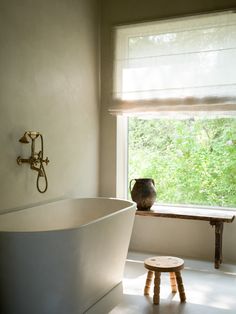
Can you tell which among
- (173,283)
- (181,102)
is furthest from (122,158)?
(173,283)

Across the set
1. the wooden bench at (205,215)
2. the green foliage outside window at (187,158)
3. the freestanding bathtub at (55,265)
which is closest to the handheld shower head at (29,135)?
the freestanding bathtub at (55,265)

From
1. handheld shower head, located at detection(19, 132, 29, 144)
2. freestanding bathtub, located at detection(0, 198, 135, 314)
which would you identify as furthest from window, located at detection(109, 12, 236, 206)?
freestanding bathtub, located at detection(0, 198, 135, 314)

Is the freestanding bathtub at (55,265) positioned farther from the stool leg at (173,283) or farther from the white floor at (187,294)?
the stool leg at (173,283)

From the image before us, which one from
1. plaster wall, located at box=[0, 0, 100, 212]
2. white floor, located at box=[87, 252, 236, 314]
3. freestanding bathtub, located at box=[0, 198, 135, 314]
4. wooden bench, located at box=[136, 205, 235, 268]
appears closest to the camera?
freestanding bathtub, located at box=[0, 198, 135, 314]

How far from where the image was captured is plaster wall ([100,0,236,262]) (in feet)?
12.1

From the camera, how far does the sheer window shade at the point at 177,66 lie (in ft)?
11.7

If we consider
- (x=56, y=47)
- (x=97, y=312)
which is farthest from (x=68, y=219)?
(x=56, y=47)

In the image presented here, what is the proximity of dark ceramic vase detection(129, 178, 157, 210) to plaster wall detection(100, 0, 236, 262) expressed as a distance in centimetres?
29

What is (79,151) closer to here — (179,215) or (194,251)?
(179,215)

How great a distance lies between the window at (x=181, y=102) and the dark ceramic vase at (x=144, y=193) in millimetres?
286

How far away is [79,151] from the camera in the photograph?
376 centimetres

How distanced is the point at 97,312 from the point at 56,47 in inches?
88.0

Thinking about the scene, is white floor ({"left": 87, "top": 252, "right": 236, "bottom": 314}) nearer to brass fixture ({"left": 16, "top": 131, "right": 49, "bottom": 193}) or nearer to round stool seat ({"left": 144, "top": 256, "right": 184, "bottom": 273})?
round stool seat ({"left": 144, "top": 256, "right": 184, "bottom": 273})

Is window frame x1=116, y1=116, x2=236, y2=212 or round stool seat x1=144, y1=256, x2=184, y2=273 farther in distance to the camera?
window frame x1=116, y1=116, x2=236, y2=212
